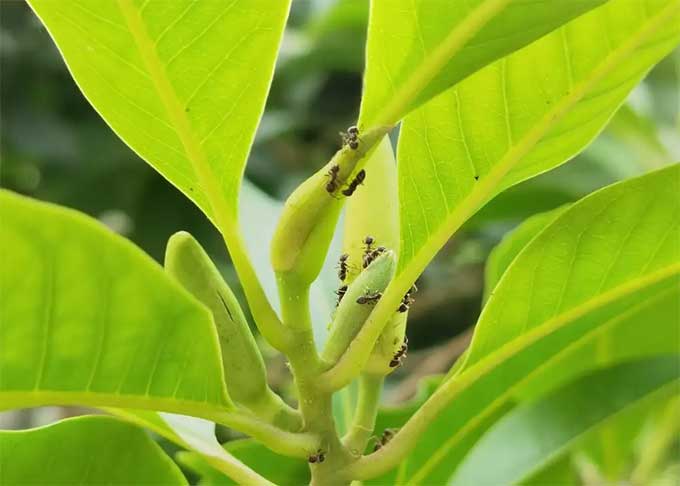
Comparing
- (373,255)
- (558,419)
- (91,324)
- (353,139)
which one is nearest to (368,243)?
(373,255)

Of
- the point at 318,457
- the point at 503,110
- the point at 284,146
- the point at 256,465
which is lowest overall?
the point at 318,457

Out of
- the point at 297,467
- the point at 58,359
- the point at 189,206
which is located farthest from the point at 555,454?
the point at 189,206

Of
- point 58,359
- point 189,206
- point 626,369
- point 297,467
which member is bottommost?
point 58,359

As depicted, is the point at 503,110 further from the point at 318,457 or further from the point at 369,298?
the point at 318,457

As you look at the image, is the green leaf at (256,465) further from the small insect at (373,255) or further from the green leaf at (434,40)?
the green leaf at (434,40)

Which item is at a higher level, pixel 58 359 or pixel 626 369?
pixel 626 369

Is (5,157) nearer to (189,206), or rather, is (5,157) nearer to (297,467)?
(189,206)

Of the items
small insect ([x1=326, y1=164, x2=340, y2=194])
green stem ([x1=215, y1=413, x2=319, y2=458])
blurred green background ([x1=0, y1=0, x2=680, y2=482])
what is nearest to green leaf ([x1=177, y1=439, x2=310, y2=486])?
green stem ([x1=215, y1=413, x2=319, y2=458])
